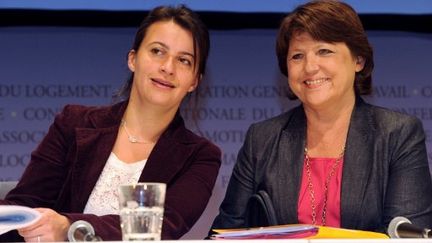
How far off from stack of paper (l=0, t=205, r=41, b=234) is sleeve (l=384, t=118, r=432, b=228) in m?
1.14

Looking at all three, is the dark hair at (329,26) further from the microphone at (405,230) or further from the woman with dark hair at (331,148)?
the microphone at (405,230)

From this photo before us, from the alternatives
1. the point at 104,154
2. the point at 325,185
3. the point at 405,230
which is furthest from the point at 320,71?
the point at 405,230

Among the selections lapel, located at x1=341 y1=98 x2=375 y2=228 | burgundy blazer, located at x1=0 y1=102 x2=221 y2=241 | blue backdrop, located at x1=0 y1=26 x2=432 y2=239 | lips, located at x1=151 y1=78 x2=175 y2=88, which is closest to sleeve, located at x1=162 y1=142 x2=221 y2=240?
burgundy blazer, located at x1=0 y1=102 x2=221 y2=241

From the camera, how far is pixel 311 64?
100.0 inches

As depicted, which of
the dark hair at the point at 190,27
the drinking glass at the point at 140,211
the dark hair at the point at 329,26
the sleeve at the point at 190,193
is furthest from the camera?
the dark hair at the point at 190,27

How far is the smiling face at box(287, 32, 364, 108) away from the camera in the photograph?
100 inches

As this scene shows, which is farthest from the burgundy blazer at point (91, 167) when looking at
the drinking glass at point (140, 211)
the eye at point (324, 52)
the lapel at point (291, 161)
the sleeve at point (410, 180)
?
the drinking glass at point (140, 211)

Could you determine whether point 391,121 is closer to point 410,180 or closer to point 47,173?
point 410,180

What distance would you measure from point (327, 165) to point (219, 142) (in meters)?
1.29

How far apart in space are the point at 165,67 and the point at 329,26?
1.75 ft

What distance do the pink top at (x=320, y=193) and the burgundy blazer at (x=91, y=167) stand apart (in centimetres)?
29

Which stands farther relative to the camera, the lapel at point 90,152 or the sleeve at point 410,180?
the lapel at point 90,152

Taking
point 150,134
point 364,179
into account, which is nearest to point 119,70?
point 150,134

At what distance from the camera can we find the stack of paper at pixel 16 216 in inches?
64.0
